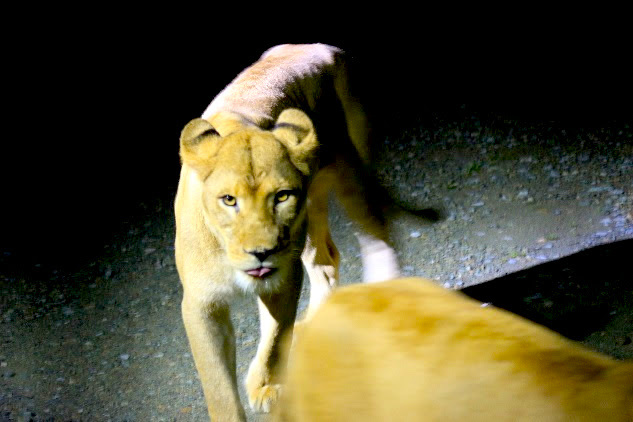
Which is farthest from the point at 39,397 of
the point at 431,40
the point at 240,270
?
the point at 431,40

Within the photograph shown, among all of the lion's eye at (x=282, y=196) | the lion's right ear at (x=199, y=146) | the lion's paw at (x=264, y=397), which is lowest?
the lion's paw at (x=264, y=397)

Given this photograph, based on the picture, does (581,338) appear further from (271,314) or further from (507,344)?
(507,344)

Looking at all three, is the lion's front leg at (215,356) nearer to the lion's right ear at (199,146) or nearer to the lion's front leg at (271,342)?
the lion's front leg at (271,342)

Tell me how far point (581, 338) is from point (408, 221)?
1.54 metres

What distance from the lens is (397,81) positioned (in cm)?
735

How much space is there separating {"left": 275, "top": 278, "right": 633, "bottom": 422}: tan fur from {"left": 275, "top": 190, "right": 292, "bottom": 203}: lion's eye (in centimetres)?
108

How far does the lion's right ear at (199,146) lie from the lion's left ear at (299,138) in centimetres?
24

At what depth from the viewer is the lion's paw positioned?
10.4 ft

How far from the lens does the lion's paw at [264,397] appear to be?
3164mm

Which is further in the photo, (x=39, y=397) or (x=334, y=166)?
(x=334, y=166)

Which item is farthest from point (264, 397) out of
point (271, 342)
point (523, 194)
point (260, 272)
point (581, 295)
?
point (523, 194)

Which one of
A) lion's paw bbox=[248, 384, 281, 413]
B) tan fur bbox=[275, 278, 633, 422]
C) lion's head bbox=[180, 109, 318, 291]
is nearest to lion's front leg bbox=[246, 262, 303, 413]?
lion's paw bbox=[248, 384, 281, 413]

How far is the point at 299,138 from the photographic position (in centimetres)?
282

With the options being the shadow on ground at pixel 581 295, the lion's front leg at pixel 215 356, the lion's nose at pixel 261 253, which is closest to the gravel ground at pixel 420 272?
the shadow on ground at pixel 581 295
